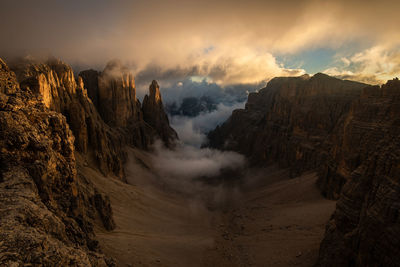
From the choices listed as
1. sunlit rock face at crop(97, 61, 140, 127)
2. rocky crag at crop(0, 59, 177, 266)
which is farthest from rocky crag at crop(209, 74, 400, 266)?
sunlit rock face at crop(97, 61, 140, 127)

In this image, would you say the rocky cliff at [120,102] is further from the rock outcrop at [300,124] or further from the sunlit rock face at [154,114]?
the rock outcrop at [300,124]

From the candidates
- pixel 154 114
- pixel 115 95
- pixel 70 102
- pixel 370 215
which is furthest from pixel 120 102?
pixel 370 215

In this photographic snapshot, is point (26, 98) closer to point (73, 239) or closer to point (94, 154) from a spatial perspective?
point (73, 239)

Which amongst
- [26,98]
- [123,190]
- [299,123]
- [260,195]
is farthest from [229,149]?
[26,98]

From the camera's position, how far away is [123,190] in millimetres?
39938

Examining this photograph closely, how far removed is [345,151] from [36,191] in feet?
154

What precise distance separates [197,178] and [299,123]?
45999 mm

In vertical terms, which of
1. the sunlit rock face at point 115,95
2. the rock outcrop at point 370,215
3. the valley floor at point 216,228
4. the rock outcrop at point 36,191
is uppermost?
the sunlit rock face at point 115,95

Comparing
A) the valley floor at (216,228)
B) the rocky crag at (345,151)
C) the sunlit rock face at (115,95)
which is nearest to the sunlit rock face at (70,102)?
the valley floor at (216,228)

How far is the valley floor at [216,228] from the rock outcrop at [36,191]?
5795 mm

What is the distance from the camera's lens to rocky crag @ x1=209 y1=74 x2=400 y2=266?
45.7ft

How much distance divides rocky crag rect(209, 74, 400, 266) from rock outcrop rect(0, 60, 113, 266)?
17.0 meters

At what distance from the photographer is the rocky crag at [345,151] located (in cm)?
1392

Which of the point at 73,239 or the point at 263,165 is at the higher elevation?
the point at 73,239
